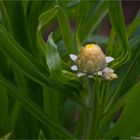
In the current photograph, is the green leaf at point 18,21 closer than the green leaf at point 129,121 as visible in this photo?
No

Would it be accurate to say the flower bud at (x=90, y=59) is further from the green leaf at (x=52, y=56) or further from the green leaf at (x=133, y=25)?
the green leaf at (x=133, y=25)

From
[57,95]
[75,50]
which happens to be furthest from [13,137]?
[75,50]

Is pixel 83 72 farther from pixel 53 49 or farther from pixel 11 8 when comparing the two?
pixel 11 8

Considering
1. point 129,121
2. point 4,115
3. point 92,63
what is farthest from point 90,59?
point 4,115

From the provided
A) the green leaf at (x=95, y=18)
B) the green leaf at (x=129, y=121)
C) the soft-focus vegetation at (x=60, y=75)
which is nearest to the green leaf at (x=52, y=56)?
the soft-focus vegetation at (x=60, y=75)

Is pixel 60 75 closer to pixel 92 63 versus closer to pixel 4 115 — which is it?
pixel 92 63

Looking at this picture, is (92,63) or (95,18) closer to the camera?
(92,63)
